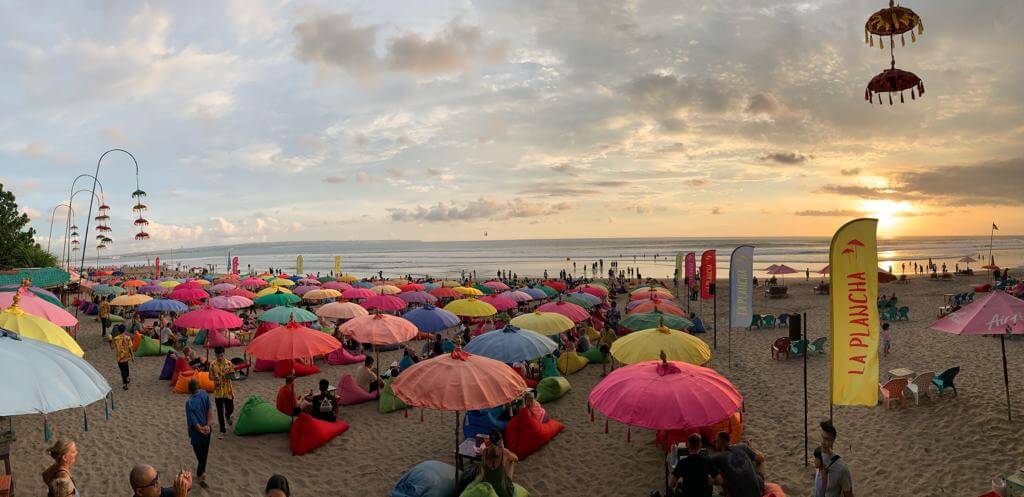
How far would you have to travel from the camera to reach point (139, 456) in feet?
28.5

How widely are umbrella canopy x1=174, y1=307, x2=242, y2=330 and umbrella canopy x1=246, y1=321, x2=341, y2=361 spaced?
292cm

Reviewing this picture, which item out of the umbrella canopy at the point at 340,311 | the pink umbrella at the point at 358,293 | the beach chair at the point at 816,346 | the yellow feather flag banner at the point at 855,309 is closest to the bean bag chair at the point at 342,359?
the umbrella canopy at the point at 340,311

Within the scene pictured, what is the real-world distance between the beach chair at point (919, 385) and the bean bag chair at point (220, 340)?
19280 millimetres

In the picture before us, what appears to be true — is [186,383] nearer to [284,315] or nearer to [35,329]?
[284,315]

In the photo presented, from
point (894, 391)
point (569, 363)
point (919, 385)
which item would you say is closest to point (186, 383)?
point (569, 363)

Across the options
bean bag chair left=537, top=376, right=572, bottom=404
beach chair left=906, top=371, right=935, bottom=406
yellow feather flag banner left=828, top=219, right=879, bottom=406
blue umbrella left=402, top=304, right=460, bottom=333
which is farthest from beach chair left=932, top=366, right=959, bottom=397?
blue umbrella left=402, top=304, right=460, bottom=333

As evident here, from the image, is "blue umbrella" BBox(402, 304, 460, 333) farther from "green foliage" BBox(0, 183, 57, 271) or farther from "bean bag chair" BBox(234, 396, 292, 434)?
"green foliage" BBox(0, 183, 57, 271)

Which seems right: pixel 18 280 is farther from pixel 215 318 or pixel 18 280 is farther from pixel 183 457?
pixel 183 457

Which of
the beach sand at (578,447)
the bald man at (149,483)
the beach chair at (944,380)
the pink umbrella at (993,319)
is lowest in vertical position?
the beach sand at (578,447)

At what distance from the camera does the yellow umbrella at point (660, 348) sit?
8.40m

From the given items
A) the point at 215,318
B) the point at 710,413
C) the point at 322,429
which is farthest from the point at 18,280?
the point at 710,413

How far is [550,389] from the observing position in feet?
38.6

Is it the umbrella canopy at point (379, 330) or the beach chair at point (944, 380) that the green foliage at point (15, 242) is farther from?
the beach chair at point (944, 380)

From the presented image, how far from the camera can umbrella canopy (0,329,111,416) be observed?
4.23 metres
